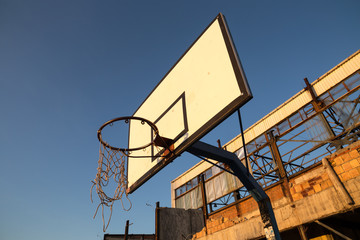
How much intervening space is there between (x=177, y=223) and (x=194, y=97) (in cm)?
1172

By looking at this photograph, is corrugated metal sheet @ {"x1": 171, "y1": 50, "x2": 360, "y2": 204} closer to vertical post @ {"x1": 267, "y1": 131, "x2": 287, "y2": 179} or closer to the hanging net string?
vertical post @ {"x1": 267, "y1": 131, "x2": 287, "y2": 179}

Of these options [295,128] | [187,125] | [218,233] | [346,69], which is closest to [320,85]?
[346,69]

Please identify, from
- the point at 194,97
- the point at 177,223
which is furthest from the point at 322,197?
the point at 177,223

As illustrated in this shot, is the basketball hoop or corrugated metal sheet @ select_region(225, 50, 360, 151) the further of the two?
corrugated metal sheet @ select_region(225, 50, 360, 151)

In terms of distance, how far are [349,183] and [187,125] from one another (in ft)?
16.8

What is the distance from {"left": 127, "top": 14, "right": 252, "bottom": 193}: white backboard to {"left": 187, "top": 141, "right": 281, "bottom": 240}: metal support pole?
2.67 feet

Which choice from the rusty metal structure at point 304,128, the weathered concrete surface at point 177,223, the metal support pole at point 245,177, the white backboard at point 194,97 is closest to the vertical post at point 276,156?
the rusty metal structure at point 304,128

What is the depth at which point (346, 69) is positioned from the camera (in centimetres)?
1190

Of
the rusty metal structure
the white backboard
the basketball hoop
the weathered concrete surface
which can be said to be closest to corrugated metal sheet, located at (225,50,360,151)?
the rusty metal structure

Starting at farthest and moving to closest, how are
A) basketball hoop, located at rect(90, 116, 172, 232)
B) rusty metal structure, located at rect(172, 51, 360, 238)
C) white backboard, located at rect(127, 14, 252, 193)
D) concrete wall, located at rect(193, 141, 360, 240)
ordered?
1. rusty metal structure, located at rect(172, 51, 360, 238)
2. concrete wall, located at rect(193, 141, 360, 240)
3. basketball hoop, located at rect(90, 116, 172, 232)
4. white backboard, located at rect(127, 14, 252, 193)

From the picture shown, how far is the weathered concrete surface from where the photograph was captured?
13.1 m

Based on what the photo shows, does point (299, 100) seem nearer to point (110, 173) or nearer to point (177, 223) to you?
point (177, 223)

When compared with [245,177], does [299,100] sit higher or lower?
higher

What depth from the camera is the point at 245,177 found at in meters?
5.50
